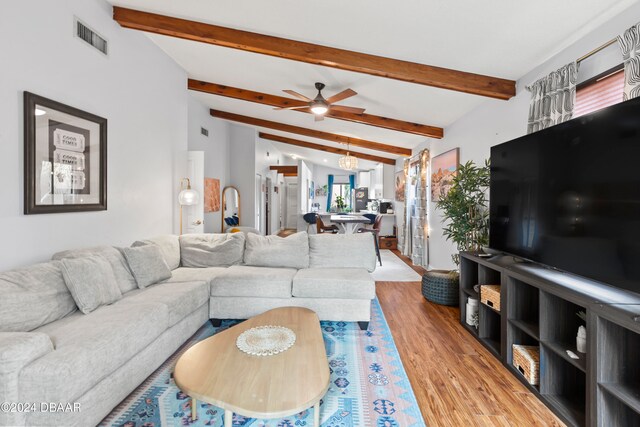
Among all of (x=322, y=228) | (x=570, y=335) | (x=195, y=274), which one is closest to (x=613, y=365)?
(x=570, y=335)

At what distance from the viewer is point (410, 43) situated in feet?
9.25

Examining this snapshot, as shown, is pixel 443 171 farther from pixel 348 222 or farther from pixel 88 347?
pixel 88 347

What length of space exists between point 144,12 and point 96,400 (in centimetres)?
341

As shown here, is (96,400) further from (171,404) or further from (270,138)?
(270,138)

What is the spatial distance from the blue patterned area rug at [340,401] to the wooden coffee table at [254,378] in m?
0.20

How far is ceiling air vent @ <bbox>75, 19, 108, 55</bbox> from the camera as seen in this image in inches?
105

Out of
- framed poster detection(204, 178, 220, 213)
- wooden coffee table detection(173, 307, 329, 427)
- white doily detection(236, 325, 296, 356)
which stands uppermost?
framed poster detection(204, 178, 220, 213)

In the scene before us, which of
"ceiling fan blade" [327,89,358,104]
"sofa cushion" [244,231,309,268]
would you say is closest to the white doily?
"sofa cushion" [244,231,309,268]

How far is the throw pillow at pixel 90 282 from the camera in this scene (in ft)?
6.85

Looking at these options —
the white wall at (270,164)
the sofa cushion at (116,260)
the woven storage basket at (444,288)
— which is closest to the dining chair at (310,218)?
the white wall at (270,164)

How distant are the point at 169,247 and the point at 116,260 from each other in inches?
34.0

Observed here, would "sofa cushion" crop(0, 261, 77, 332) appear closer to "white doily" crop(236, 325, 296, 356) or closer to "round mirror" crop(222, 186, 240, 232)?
"white doily" crop(236, 325, 296, 356)

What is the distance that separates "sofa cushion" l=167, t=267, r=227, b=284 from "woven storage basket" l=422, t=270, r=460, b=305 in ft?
7.96

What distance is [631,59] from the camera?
1829mm
